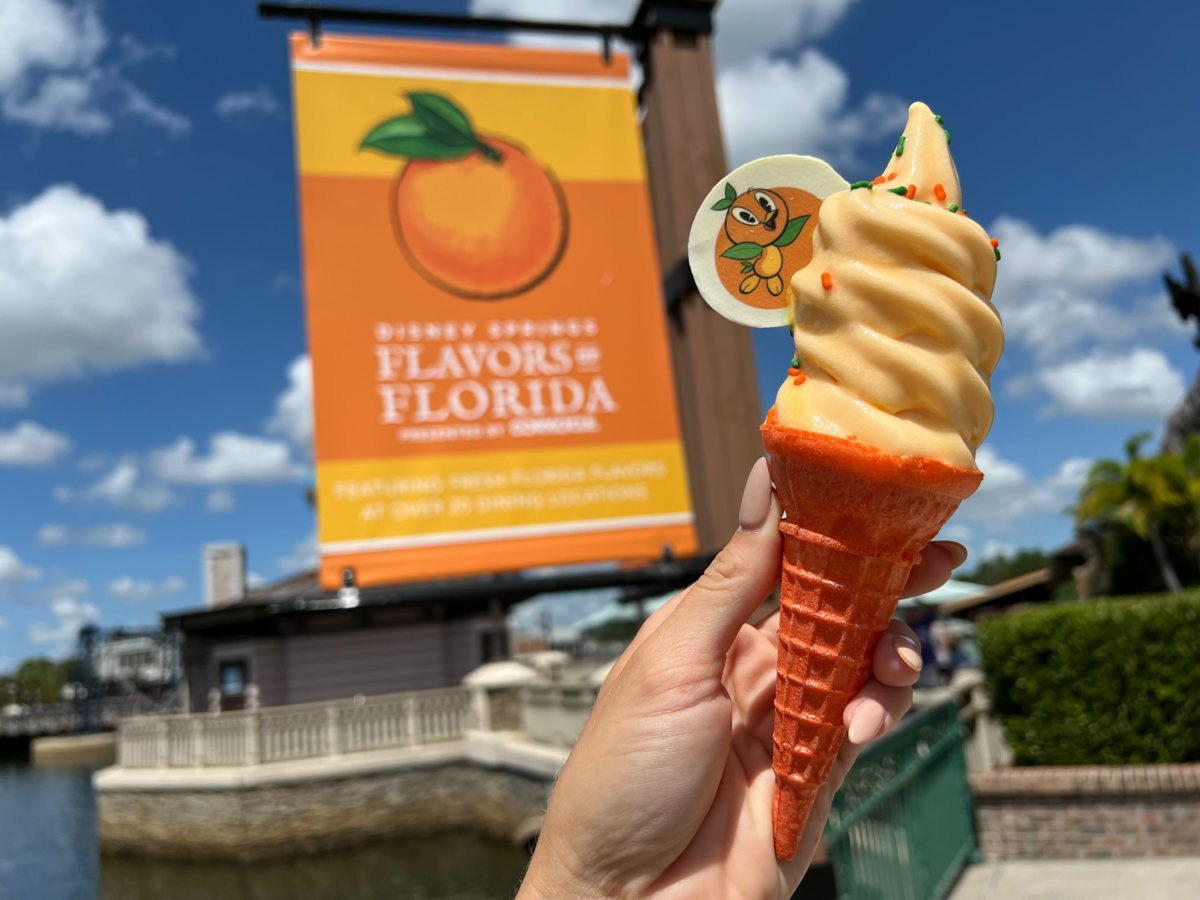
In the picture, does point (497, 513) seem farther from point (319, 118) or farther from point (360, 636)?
point (360, 636)

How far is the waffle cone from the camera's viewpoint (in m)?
1.67

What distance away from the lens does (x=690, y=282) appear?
5488mm

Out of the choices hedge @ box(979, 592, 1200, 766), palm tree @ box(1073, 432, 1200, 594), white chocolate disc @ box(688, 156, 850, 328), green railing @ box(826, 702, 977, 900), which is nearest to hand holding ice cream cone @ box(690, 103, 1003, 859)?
white chocolate disc @ box(688, 156, 850, 328)

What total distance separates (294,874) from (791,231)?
18205 mm

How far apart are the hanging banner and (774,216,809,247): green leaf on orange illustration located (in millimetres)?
5200

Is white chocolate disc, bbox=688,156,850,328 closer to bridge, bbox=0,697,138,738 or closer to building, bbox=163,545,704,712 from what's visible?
building, bbox=163,545,704,712

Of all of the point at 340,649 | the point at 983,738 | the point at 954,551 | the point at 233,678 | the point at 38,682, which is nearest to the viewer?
the point at 954,551

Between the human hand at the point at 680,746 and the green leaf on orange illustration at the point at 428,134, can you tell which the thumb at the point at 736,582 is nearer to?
the human hand at the point at 680,746

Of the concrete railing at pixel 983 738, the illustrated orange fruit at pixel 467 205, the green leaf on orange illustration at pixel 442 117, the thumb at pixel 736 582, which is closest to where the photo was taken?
the thumb at pixel 736 582

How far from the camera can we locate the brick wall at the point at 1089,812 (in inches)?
257

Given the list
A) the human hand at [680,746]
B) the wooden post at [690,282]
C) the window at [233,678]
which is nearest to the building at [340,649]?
the window at [233,678]

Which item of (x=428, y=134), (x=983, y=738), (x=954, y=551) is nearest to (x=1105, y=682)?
(x=983, y=738)

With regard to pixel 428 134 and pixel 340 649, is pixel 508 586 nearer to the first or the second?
pixel 428 134

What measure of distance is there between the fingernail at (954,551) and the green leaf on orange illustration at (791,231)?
0.78m
